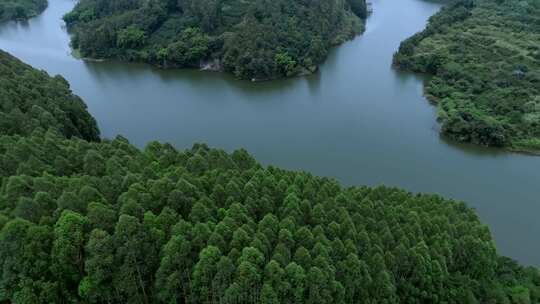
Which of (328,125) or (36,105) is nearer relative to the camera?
(36,105)

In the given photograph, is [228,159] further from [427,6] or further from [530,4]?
[427,6]

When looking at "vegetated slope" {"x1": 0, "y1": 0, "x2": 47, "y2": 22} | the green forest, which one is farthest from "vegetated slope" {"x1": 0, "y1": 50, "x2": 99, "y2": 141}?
"vegetated slope" {"x1": 0, "y1": 0, "x2": 47, "y2": 22}

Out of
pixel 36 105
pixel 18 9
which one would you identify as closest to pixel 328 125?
pixel 36 105

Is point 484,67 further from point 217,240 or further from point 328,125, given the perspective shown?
point 217,240

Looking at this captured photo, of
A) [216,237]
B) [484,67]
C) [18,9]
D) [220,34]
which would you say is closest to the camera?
[216,237]

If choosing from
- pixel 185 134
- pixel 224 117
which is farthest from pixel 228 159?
pixel 224 117
